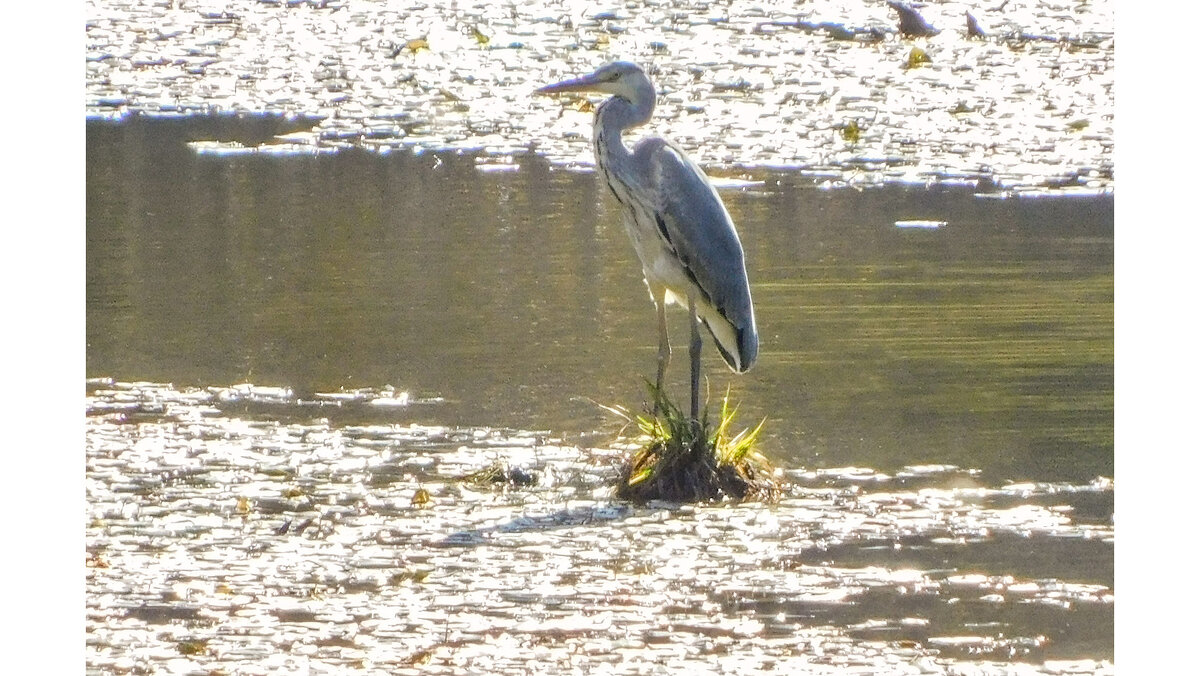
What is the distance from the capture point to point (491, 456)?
870cm

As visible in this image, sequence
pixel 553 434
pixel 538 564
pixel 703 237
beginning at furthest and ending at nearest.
Result: pixel 553 434 < pixel 703 237 < pixel 538 564

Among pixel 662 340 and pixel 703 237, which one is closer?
pixel 703 237

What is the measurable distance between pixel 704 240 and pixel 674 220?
17cm

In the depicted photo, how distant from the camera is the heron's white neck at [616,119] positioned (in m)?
8.67

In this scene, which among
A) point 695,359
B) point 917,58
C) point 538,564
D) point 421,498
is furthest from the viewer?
point 917,58

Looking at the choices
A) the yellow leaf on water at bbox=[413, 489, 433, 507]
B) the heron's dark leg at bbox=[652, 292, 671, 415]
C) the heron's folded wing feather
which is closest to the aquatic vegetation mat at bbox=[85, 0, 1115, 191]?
the heron's dark leg at bbox=[652, 292, 671, 415]

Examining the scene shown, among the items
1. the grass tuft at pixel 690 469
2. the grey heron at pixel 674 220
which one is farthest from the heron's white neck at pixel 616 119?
the grass tuft at pixel 690 469

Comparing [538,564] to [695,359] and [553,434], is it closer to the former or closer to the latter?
[695,359]

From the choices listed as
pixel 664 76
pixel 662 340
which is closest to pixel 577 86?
pixel 662 340

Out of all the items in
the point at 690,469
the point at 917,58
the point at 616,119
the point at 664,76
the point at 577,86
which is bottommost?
the point at 690,469

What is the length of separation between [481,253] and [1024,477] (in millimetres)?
6013

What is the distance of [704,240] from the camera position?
8.52 metres

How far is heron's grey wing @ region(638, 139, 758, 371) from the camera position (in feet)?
27.9
